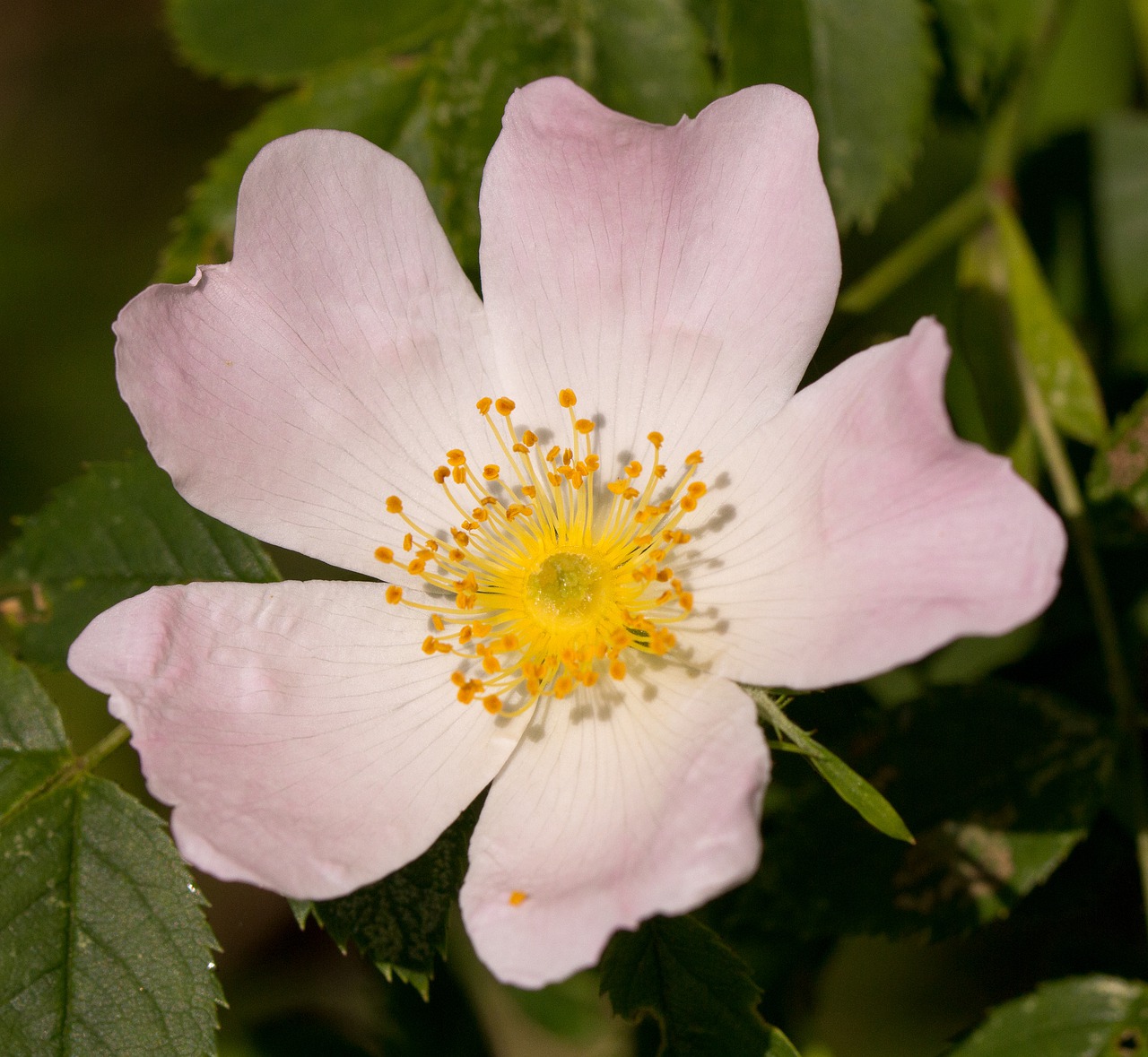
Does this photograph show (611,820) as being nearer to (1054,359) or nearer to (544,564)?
(544,564)

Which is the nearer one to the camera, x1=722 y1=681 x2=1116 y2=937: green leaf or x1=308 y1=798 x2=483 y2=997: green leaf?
x1=308 y1=798 x2=483 y2=997: green leaf

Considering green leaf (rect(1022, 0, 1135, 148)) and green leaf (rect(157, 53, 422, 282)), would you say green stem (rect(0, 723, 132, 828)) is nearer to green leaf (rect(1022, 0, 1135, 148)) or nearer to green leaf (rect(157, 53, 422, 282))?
green leaf (rect(157, 53, 422, 282))

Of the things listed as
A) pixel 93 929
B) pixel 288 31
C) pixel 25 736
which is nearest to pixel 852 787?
pixel 93 929

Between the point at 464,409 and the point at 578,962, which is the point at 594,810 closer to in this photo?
the point at 578,962

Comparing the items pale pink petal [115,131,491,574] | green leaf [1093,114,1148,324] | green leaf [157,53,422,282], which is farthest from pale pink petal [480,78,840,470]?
green leaf [1093,114,1148,324]

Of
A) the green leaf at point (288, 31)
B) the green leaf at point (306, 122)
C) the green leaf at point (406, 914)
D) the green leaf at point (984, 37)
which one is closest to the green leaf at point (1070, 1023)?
the green leaf at point (406, 914)
